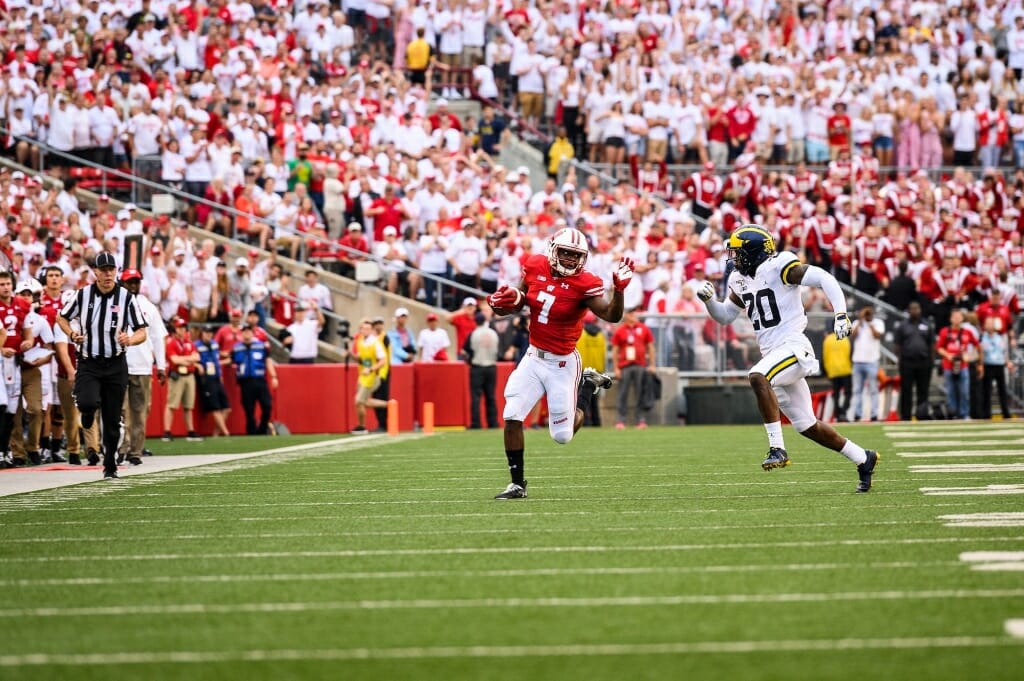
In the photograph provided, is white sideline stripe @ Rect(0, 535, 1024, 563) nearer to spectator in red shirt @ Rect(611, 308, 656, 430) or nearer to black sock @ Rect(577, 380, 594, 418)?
black sock @ Rect(577, 380, 594, 418)

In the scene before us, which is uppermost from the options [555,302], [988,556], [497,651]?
[555,302]

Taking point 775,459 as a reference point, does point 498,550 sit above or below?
below

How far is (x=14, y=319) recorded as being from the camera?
14961 mm

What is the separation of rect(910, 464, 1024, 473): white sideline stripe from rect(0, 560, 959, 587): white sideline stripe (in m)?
5.13

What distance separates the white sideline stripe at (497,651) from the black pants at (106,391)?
25.5 ft

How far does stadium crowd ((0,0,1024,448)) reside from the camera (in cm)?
2327

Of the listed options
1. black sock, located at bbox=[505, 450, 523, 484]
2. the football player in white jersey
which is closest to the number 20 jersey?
the football player in white jersey

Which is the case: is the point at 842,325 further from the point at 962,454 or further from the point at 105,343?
the point at 105,343

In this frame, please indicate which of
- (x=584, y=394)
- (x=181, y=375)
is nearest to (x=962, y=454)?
(x=584, y=394)

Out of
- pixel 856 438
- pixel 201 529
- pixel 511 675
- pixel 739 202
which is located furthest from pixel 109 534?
pixel 739 202

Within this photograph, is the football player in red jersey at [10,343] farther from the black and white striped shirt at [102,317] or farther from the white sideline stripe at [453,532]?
the white sideline stripe at [453,532]

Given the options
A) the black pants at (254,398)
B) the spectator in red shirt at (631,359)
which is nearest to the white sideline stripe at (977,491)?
the spectator in red shirt at (631,359)

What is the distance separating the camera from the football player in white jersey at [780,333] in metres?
10.5

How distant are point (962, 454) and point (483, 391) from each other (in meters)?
9.53
